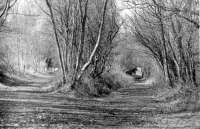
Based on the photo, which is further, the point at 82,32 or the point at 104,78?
the point at 104,78

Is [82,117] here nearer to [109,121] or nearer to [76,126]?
[109,121]

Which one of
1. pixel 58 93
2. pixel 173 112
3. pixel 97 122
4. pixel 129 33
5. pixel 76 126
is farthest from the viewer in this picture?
pixel 129 33

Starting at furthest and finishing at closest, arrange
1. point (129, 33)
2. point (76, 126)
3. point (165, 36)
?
point (129, 33), point (165, 36), point (76, 126)

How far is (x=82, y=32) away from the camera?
828 inches

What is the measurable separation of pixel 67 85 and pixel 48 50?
181 feet

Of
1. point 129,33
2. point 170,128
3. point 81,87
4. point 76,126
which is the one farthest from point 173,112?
point 129,33

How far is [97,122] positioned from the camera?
430 inches

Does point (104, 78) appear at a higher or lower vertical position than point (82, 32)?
lower

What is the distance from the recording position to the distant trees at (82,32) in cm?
2160

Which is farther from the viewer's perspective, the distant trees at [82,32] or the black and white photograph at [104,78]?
the distant trees at [82,32]

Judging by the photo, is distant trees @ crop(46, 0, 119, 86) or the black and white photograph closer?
the black and white photograph

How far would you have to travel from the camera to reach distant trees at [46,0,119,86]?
2160 cm

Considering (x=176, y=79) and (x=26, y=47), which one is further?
(x=26, y=47)

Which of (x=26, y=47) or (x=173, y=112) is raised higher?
(x=26, y=47)
